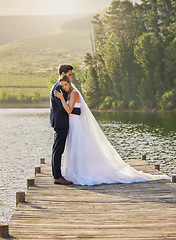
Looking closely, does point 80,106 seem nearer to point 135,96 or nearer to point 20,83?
point 135,96

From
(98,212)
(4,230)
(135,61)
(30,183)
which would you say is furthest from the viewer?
(135,61)

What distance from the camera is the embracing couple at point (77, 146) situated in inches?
323

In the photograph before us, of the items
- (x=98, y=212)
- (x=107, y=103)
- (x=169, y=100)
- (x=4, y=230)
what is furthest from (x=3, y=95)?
(x=4, y=230)

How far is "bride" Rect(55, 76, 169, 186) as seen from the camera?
27.7 feet

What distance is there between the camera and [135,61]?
72.9 meters

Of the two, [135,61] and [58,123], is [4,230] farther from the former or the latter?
[135,61]

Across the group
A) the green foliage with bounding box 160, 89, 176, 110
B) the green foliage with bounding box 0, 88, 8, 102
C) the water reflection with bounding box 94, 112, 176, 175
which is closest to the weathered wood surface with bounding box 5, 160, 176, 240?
the water reflection with bounding box 94, 112, 176, 175

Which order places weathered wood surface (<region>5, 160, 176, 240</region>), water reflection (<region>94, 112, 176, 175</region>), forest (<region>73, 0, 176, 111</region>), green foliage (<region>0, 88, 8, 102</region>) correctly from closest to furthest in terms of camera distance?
weathered wood surface (<region>5, 160, 176, 240</region>) < water reflection (<region>94, 112, 176, 175</region>) < forest (<region>73, 0, 176, 111</region>) < green foliage (<region>0, 88, 8, 102</region>)

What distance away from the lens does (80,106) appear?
857 centimetres

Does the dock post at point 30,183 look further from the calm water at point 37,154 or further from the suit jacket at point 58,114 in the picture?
the calm water at point 37,154

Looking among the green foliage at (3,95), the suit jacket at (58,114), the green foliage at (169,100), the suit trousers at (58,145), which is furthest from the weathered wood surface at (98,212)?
the green foliage at (3,95)

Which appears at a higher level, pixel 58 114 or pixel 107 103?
pixel 58 114

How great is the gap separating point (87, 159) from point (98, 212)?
246 cm

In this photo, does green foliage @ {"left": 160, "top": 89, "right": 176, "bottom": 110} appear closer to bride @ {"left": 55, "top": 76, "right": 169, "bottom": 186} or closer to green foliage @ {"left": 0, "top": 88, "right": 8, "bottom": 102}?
bride @ {"left": 55, "top": 76, "right": 169, "bottom": 186}
